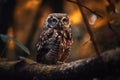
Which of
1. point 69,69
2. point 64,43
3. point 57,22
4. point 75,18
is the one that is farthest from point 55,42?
point 75,18

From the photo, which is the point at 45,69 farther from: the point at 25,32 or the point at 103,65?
the point at 25,32

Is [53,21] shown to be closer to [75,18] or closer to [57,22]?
[57,22]

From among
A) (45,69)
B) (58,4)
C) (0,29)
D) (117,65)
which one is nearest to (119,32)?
(117,65)

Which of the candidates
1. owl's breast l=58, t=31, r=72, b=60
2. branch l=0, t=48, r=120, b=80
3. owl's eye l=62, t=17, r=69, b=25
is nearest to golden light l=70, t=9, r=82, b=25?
owl's eye l=62, t=17, r=69, b=25

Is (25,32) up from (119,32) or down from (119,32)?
down

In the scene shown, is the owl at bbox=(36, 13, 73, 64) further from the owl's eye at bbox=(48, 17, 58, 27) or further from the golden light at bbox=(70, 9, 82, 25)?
the golden light at bbox=(70, 9, 82, 25)

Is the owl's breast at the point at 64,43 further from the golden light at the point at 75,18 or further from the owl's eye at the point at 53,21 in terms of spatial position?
the golden light at the point at 75,18
